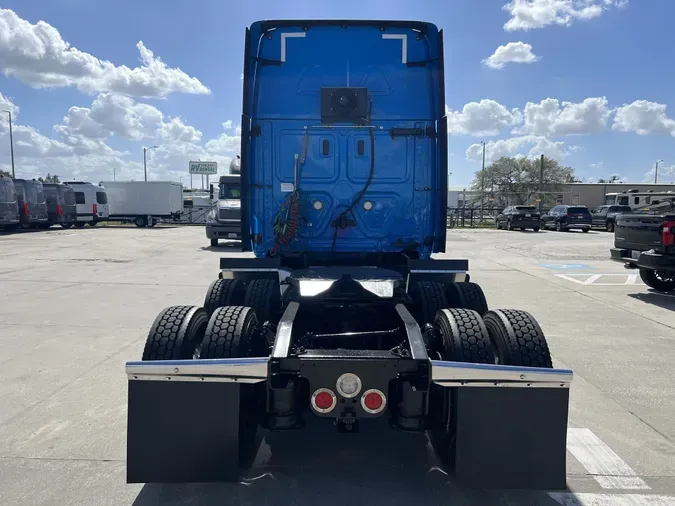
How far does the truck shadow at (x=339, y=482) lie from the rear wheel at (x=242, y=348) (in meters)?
0.23

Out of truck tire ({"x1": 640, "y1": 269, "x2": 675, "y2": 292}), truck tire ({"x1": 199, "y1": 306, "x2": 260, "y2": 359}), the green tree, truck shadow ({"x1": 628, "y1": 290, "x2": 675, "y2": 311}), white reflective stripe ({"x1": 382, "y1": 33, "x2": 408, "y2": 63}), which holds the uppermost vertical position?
the green tree

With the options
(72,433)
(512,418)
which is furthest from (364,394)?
(72,433)

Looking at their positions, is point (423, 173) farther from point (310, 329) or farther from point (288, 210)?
point (310, 329)

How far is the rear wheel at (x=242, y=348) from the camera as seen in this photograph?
9.50 ft

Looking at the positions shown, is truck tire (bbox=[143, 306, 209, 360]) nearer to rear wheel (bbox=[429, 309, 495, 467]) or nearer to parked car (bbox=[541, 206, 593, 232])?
→ rear wheel (bbox=[429, 309, 495, 467])

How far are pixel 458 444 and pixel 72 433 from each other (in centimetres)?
278

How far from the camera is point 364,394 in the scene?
8.68ft

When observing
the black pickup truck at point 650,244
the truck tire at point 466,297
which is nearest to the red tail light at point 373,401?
the truck tire at point 466,297

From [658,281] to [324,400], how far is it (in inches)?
384

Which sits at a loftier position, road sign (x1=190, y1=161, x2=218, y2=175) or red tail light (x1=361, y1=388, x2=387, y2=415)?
road sign (x1=190, y1=161, x2=218, y2=175)

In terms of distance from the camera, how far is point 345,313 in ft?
12.6

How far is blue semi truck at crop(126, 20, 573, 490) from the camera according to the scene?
→ 2688 mm

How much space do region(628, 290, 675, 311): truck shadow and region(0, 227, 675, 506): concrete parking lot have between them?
0.03m

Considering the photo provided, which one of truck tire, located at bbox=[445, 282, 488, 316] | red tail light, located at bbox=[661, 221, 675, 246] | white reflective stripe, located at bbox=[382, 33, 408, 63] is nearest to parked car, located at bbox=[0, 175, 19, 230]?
white reflective stripe, located at bbox=[382, 33, 408, 63]
